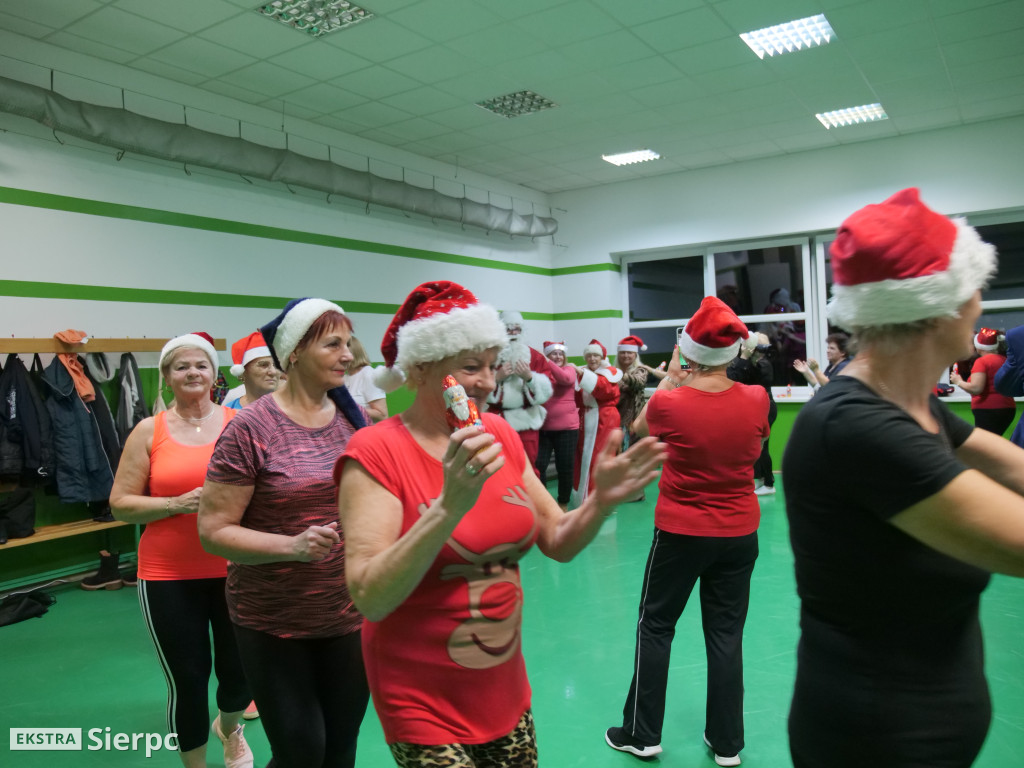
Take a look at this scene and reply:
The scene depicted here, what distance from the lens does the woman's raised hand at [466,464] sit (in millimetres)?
1232

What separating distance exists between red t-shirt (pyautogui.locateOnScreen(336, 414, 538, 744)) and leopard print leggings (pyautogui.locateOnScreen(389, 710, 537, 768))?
2cm

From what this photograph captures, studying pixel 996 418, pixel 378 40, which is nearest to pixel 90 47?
pixel 378 40

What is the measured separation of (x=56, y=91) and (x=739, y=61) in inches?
220

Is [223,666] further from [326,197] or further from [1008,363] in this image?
[326,197]

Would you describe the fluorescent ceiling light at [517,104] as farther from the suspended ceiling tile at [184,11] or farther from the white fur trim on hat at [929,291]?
the white fur trim on hat at [929,291]

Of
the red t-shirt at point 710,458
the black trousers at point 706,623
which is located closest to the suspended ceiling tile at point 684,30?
the red t-shirt at point 710,458

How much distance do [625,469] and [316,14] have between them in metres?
4.90

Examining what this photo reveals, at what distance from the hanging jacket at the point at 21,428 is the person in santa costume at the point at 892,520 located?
525cm

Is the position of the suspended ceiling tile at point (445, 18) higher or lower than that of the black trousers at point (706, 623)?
higher

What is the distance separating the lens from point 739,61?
6234 millimetres

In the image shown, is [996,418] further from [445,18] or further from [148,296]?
[148,296]

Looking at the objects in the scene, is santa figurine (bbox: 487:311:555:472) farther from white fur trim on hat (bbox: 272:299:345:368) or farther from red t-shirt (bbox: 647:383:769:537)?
white fur trim on hat (bbox: 272:299:345:368)

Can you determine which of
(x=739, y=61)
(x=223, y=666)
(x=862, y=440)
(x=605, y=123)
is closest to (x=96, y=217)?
(x=223, y=666)

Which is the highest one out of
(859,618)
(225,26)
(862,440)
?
(225,26)
